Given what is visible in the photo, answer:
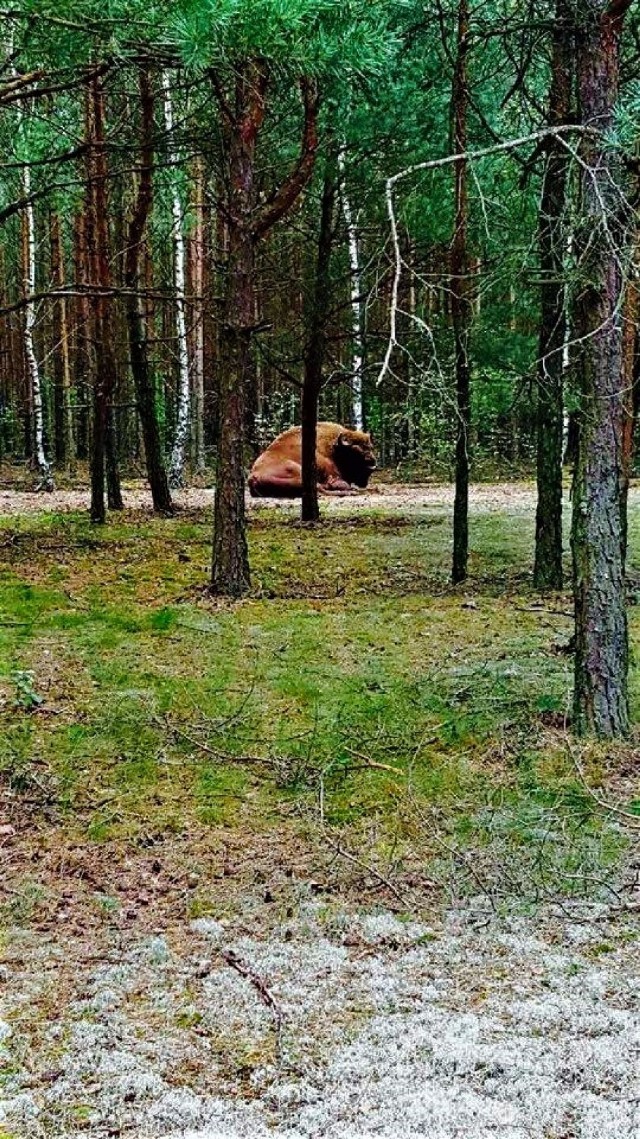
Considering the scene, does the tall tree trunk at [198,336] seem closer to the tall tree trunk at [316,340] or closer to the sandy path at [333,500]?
the sandy path at [333,500]

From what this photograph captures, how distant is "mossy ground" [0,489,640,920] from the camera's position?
4531 millimetres

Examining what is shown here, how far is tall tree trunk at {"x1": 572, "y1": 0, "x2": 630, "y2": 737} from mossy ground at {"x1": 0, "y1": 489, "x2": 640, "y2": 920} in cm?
35

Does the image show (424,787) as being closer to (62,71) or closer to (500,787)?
(500,787)

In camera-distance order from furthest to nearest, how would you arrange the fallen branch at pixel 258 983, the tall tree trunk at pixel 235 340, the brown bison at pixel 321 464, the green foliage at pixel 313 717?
the brown bison at pixel 321 464, the tall tree trunk at pixel 235 340, the green foliage at pixel 313 717, the fallen branch at pixel 258 983

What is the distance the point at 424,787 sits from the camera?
5035 millimetres

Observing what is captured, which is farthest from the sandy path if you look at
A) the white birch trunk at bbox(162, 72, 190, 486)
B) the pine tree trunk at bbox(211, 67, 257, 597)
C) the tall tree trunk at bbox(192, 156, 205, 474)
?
the pine tree trunk at bbox(211, 67, 257, 597)

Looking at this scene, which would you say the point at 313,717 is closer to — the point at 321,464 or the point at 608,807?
the point at 608,807

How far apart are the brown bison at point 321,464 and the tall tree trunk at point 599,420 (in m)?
12.4

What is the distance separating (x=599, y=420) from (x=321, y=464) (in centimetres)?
1331

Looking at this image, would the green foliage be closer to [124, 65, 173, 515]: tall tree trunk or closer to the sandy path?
[124, 65, 173, 515]: tall tree trunk

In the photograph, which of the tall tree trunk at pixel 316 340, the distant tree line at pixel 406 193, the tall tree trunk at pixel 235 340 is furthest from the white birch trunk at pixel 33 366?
the tall tree trunk at pixel 235 340

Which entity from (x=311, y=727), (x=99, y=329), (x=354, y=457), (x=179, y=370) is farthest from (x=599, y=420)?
(x=354, y=457)

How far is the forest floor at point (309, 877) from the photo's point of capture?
2.68m

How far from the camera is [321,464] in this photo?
1833cm
